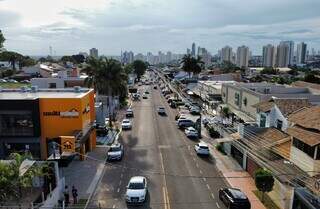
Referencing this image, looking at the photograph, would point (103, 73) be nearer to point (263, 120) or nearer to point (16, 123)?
point (16, 123)

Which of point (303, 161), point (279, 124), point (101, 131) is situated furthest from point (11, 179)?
point (101, 131)

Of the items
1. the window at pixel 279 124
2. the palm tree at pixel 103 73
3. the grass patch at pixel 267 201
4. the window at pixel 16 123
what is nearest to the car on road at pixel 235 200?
the grass patch at pixel 267 201

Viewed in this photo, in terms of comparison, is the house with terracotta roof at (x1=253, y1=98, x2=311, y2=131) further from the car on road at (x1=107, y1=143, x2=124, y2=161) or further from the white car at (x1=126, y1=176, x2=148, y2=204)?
the car on road at (x1=107, y1=143, x2=124, y2=161)

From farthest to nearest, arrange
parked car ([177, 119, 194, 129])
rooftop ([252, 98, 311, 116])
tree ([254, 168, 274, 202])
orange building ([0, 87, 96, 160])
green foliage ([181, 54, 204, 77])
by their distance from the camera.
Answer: green foliage ([181, 54, 204, 77]), parked car ([177, 119, 194, 129]), rooftop ([252, 98, 311, 116]), orange building ([0, 87, 96, 160]), tree ([254, 168, 274, 202])

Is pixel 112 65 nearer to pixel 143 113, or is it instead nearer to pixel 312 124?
pixel 143 113

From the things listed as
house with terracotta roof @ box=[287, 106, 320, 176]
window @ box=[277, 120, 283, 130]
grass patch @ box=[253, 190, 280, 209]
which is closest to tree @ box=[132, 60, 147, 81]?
window @ box=[277, 120, 283, 130]

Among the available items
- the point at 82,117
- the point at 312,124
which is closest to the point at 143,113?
the point at 82,117
